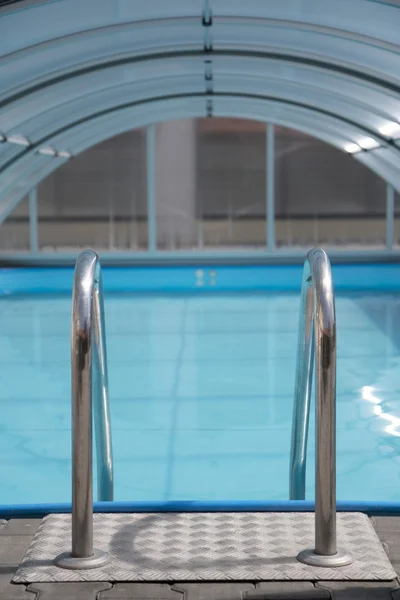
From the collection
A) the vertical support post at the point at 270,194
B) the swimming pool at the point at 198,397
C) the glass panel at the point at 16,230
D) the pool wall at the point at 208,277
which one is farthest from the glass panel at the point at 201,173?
the swimming pool at the point at 198,397

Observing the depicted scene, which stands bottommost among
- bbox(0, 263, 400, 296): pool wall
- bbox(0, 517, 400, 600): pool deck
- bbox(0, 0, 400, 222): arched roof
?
bbox(0, 517, 400, 600): pool deck

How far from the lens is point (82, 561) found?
2.91m

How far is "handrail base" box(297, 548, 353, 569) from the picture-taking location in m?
2.88

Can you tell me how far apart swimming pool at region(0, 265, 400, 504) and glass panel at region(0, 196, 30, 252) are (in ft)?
17.6

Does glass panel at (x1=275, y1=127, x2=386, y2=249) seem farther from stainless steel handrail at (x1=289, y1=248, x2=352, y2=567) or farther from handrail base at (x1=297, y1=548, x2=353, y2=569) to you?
handrail base at (x1=297, y1=548, x2=353, y2=569)

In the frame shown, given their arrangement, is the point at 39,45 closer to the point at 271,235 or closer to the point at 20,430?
the point at 20,430

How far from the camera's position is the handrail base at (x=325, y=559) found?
2885 millimetres

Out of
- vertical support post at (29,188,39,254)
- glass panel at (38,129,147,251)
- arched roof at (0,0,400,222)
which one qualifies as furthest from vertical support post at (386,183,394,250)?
arched roof at (0,0,400,222)

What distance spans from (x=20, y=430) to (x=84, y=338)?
4.43 meters

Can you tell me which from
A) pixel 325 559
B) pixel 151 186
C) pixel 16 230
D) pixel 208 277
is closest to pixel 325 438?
pixel 325 559

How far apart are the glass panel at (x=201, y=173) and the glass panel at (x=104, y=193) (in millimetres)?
678

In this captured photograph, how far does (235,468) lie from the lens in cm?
620

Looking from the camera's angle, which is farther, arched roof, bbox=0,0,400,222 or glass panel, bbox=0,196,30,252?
glass panel, bbox=0,196,30,252

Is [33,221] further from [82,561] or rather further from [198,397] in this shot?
[82,561]
